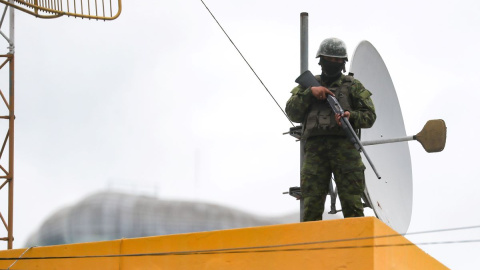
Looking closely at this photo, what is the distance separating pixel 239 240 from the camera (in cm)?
1023

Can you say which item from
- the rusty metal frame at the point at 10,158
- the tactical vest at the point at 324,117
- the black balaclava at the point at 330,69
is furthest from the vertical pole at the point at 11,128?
the black balaclava at the point at 330,69

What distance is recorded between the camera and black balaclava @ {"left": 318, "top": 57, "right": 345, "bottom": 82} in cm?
1080

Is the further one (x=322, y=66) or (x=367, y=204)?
(x=367, y=204)

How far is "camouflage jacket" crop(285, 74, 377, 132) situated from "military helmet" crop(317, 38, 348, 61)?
0.27 meters

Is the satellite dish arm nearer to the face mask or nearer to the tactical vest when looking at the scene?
the tactical vest

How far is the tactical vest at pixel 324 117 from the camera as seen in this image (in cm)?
1061

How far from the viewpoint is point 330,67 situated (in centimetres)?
1082

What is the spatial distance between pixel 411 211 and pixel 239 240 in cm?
346

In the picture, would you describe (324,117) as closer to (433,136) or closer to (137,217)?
(433,136)

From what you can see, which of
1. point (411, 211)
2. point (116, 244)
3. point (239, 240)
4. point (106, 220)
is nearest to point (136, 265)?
point (116, 244)

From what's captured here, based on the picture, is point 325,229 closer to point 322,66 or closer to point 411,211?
point 322,66

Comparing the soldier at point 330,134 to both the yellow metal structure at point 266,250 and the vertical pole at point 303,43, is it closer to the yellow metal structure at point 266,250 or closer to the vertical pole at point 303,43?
the yellow metal structure at point 266,250

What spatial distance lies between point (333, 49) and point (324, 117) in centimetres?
68

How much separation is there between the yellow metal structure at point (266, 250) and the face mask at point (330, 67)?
1743 millimetres
